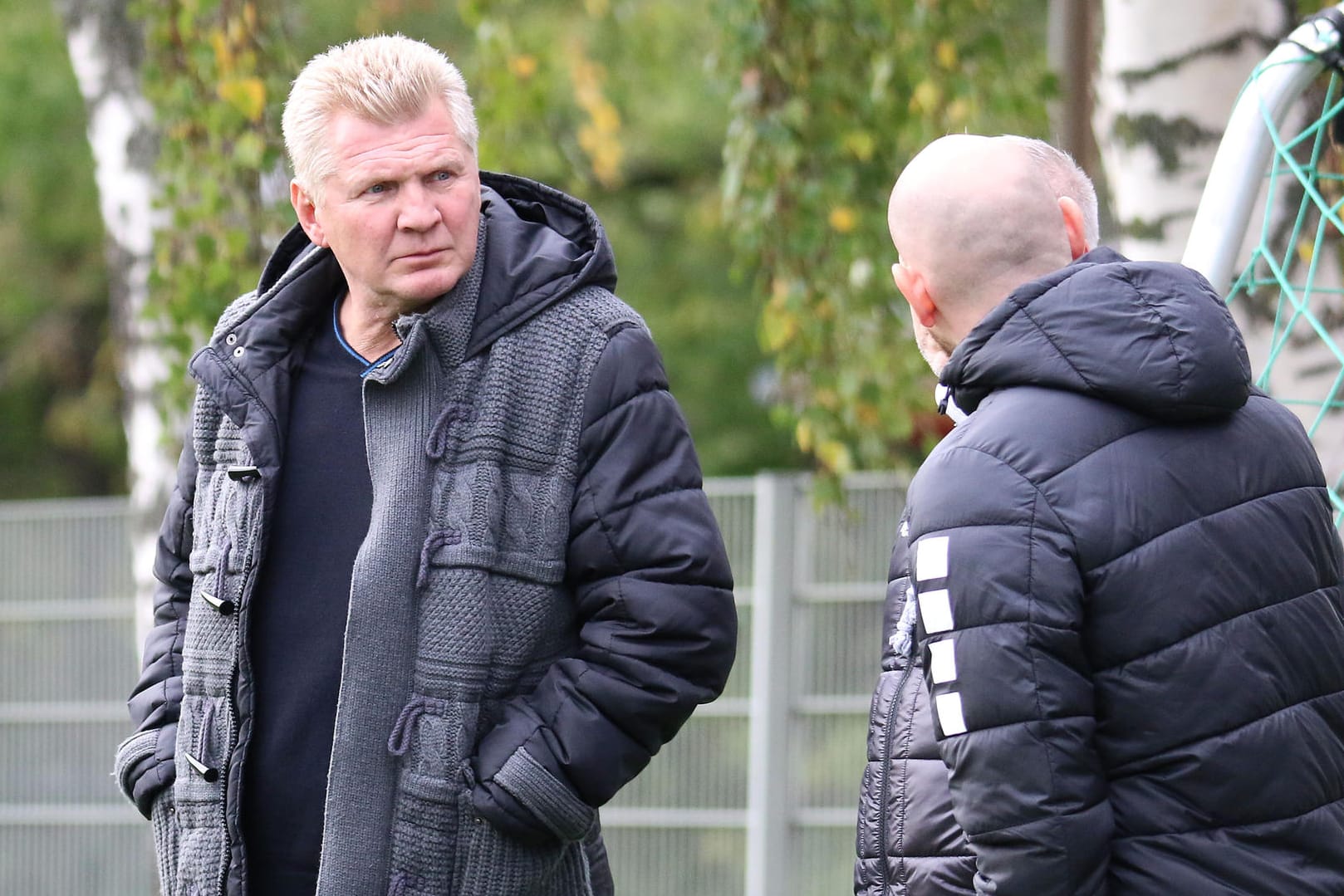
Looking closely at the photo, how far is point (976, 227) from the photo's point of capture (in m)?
2.29

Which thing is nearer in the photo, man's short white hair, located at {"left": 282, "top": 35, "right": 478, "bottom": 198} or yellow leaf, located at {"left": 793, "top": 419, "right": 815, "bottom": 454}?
man's short white hair, located at {"left": 282, "top": 35, "right": 478, "bottom": 198}

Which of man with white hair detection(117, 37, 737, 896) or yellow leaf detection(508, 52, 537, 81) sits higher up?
yellow leaf detection(508, 52, 537, 81)

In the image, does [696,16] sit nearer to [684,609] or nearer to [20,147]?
[20,147]

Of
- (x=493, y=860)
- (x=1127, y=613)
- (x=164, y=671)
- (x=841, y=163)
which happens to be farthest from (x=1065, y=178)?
(x=841, y=163)

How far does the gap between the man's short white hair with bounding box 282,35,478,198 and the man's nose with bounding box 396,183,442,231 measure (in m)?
0.12

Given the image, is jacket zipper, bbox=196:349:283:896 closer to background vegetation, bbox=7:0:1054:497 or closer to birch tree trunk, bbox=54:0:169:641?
background vegetation, bbox=7:0:1054:497

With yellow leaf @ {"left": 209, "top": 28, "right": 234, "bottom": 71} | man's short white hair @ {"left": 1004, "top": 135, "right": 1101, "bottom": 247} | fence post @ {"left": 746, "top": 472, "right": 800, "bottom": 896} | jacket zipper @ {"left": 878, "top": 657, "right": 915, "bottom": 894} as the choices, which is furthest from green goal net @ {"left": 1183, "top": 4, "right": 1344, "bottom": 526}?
yellow leaf @ {"left": 209, "top": 28, "right": 234, "bottom": 71}

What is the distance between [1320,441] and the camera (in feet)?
11.6

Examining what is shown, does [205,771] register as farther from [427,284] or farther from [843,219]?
[843,219]

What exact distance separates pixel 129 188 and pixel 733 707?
263 cm

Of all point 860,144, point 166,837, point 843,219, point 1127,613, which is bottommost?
point 166,837

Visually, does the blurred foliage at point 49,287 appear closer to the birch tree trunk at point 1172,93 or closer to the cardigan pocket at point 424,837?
the birch tree trunk at point 1172,93

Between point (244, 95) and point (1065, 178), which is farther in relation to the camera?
point (244, 95)

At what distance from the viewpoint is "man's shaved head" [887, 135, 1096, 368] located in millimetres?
2289
